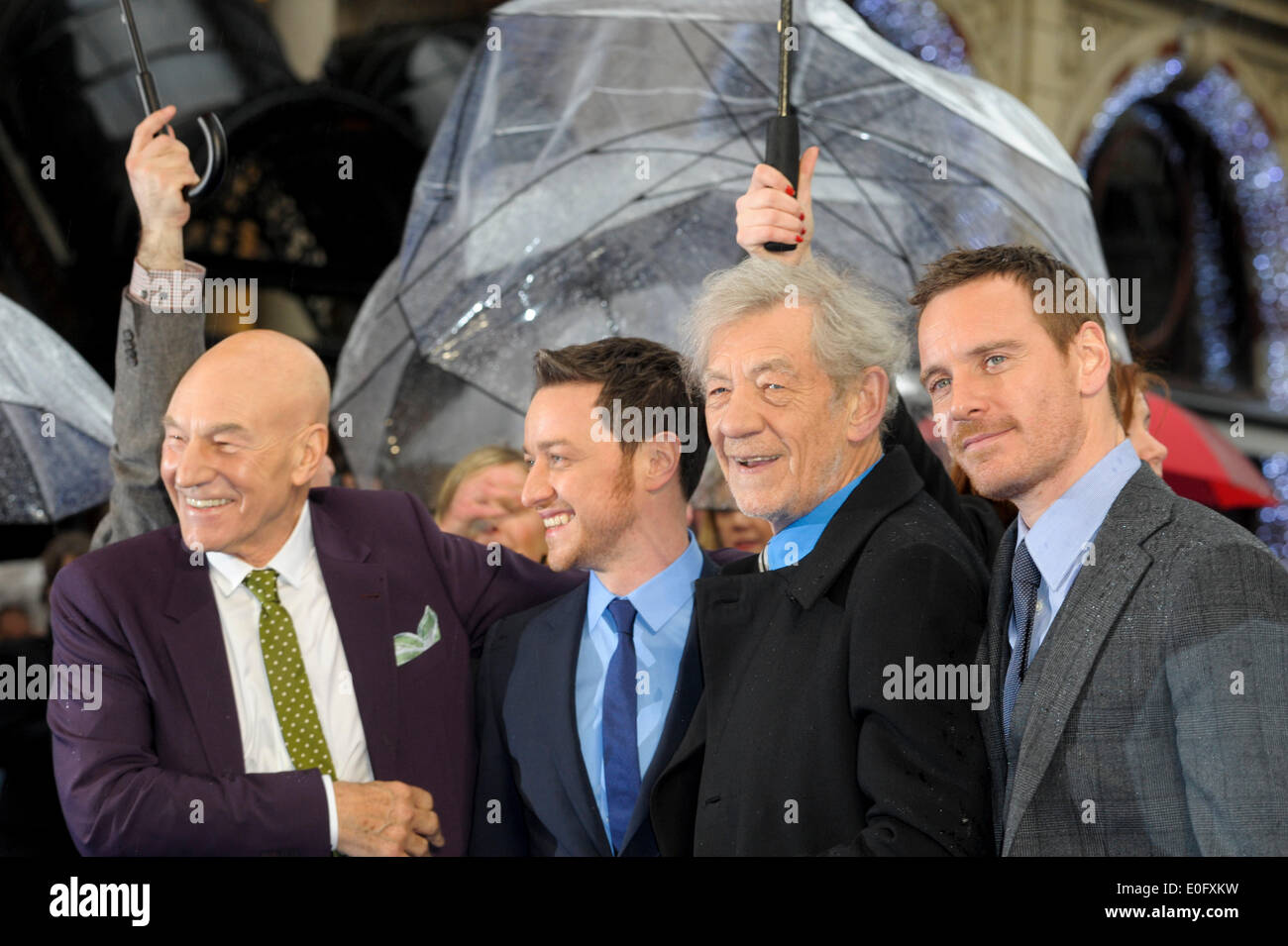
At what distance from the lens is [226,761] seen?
248cm

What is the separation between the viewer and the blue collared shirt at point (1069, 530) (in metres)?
2.15

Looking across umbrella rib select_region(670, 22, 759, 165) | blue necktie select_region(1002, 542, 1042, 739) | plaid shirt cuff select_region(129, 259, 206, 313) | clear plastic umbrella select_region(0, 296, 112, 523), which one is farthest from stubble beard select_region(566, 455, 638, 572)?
clear plastic umbrella select_region(0, 296, 112, 523)

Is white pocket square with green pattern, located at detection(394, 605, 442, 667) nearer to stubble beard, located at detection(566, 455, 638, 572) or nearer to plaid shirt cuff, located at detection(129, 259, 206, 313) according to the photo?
stubble beard, located at detection(566, 455, 638, 572)

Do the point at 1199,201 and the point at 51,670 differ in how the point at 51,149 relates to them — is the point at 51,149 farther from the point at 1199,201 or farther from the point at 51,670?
the point at 1199,201

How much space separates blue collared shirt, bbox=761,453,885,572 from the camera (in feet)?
7.82

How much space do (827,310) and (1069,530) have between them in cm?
53

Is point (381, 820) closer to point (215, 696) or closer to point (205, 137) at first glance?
point (215, 696)

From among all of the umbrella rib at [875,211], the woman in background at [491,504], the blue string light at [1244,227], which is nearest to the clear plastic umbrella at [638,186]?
the umbrella rib at [875,211]

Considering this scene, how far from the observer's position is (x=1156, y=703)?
2.00 metres

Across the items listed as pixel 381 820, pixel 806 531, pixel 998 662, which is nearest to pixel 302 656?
pixel 381 820

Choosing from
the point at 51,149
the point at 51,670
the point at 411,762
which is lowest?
the point at 411,762

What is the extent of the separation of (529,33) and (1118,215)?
4704 millimetres

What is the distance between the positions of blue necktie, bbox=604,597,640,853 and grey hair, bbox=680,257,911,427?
1.55ft
